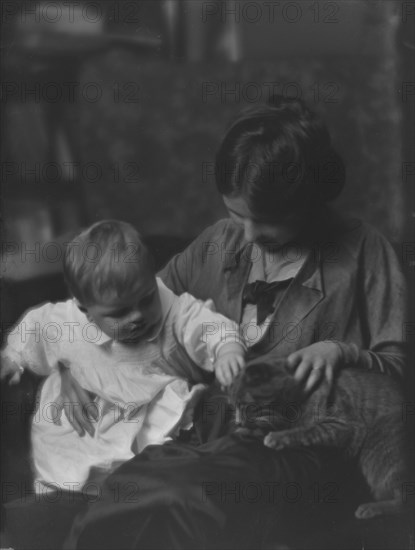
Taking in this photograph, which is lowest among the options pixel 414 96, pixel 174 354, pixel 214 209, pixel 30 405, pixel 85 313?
pixel 30 405

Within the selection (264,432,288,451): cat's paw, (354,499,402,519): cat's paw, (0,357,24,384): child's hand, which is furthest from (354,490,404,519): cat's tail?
(0,357,24,384): child's hand

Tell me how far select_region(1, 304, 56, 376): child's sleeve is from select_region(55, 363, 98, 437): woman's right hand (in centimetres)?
6

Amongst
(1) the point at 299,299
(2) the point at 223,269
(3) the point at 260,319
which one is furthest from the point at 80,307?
(1) the point at 299,299

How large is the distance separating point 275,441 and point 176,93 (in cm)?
115

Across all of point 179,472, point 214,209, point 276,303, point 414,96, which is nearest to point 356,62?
point 414,96

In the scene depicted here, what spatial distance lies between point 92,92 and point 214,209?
55 cm

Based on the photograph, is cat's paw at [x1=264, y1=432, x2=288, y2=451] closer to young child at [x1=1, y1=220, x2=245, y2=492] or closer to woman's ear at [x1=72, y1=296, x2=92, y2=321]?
young child at [x1=1, y1=220, x2=245, y2=492]

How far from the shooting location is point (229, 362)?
Answer: 7.74ft

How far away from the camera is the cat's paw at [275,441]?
2.37 meters

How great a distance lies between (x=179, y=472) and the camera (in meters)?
2.38

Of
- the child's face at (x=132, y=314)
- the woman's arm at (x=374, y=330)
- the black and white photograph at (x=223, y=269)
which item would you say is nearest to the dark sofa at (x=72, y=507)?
the black and white photograph at (x=223, y=269)

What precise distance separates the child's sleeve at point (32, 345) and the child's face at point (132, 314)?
20 cm

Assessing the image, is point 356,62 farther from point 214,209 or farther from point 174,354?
point 174,354

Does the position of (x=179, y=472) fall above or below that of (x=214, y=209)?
below
